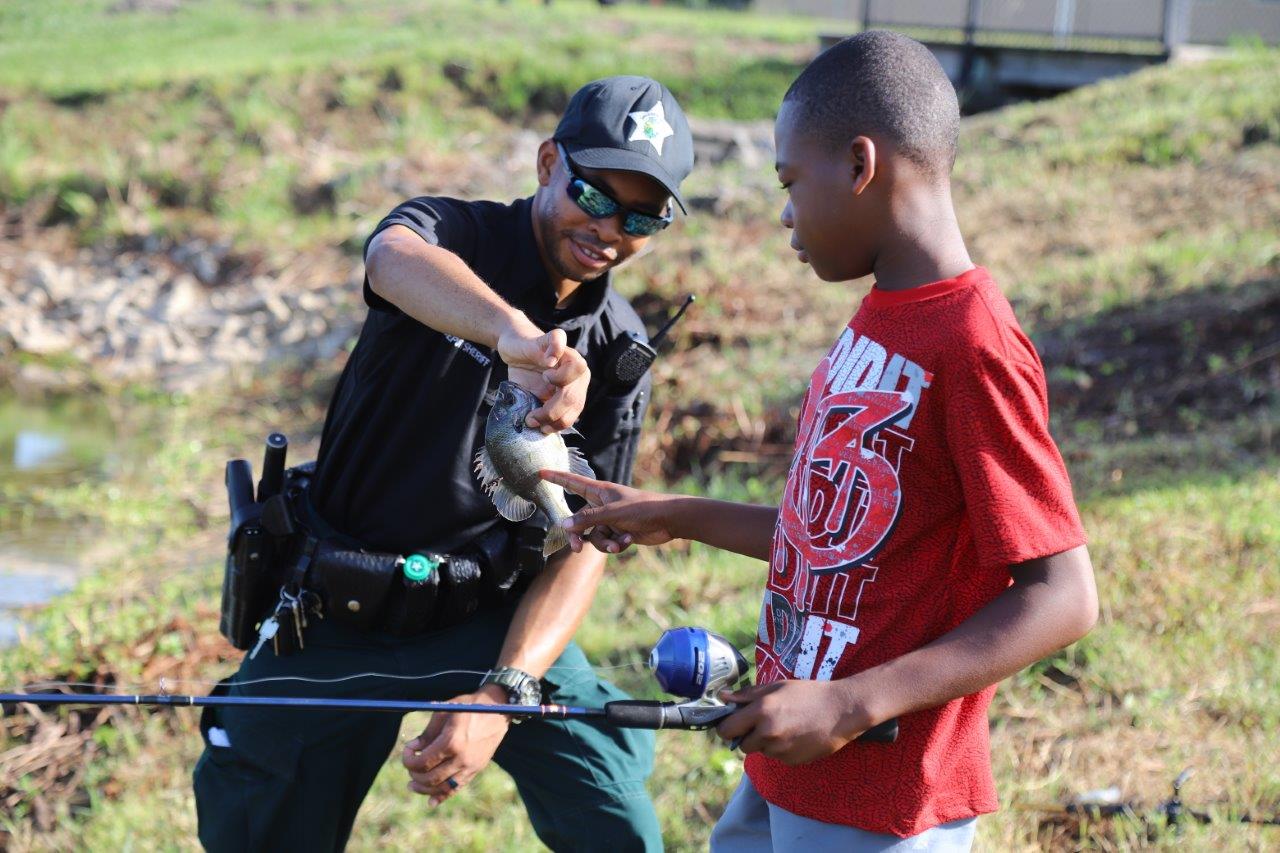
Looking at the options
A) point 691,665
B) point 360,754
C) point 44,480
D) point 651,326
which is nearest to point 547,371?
point 691,665

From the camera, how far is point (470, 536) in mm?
3400

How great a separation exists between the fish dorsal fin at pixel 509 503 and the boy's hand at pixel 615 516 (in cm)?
11

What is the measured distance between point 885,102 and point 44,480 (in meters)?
7.49

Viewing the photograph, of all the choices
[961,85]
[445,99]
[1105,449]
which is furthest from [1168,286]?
[445,99]

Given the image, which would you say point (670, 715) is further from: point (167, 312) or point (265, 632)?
point (167, 312)

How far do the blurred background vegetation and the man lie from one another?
905 mm

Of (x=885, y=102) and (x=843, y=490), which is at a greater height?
(x=885, y=102)

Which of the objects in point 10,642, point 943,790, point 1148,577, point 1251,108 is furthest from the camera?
point 1251,108

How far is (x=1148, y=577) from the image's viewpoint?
5.09 metres

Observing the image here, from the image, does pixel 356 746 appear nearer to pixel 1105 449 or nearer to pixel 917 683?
pixel 917 683

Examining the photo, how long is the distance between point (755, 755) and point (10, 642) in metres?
4.46

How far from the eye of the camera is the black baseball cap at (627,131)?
3.22 meters

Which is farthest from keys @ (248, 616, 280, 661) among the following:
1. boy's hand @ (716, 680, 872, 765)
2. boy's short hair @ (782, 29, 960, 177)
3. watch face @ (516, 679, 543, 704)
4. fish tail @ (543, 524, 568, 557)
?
boy's short hair @ (782, 29, 960, 177)

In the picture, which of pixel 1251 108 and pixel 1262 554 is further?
pixel 1251 108
